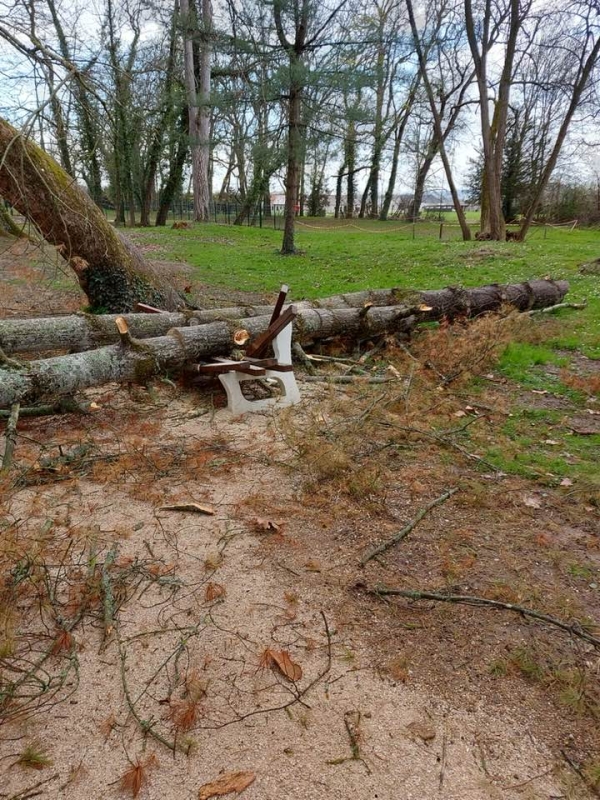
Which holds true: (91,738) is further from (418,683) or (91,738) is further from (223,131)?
(223,131)

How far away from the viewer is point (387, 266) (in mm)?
12711

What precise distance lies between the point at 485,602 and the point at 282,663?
0.99 meters

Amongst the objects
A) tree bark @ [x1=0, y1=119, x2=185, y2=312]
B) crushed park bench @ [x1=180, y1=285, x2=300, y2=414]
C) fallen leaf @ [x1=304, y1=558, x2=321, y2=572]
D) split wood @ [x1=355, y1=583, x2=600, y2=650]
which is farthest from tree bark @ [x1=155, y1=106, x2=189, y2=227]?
split wood @ [x1=355, y1=583, x2=600, y2=650]

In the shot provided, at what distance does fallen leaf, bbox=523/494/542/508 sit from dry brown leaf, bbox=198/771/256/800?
7.66 feet

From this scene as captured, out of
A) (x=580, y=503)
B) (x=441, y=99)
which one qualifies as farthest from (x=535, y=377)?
(x=441, y=99)

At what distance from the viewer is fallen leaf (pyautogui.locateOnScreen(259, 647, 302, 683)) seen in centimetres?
206

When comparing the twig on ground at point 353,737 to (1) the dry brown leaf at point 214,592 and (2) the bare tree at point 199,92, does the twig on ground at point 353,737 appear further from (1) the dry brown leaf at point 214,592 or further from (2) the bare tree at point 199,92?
(2) the bare tree at point 199,92

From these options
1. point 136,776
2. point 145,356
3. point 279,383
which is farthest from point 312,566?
point 145,356

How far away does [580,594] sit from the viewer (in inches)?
97.6

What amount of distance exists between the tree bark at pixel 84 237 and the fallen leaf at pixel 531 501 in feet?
18.9

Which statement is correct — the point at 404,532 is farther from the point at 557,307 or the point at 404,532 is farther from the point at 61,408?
the point at 557,307

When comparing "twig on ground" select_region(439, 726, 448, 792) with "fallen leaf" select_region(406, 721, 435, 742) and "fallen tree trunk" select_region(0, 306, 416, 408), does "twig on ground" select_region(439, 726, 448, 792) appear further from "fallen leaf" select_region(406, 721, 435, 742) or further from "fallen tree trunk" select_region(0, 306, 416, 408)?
"fallen tree trunk" select_region(0, 306, 416, 408)

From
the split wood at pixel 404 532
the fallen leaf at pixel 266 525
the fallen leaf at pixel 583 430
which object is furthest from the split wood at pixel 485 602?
the fallen leaf at pixel 583 430

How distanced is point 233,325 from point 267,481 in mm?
2395
